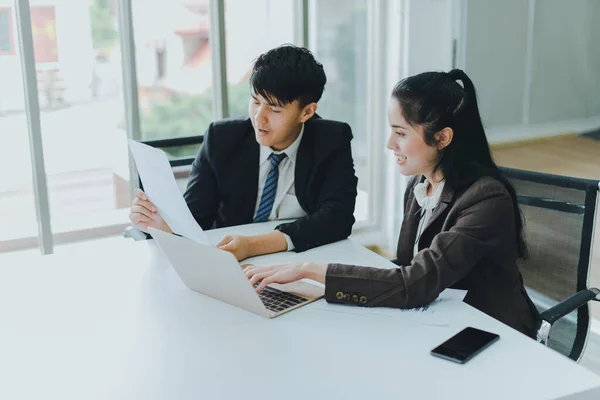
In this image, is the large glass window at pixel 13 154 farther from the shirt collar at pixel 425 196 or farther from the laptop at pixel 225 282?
the shirt collar at pixel 425 196

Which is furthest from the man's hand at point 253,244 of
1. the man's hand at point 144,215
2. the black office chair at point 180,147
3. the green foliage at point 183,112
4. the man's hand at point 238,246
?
the green foliage at point 183,112

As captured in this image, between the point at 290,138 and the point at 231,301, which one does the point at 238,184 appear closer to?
the point at 290,138

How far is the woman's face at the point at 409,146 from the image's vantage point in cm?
165

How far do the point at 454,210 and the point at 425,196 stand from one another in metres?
0.19

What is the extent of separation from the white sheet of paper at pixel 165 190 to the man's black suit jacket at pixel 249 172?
517 mm

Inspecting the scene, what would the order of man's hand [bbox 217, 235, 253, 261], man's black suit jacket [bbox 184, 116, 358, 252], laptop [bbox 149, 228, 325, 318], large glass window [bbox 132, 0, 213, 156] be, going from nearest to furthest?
laptop [bbox 149, 228, 325, 318], man's hand [bbox 217, 235, 253, 261], man's black suit jacket [bbox 184, 116, 358, 252], large glass window [bbox 132, 0, 213, 156]

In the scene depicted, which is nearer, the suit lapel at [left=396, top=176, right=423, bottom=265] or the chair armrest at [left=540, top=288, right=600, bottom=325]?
the chair armrest at [left=540, top=288, right=600, bottom=325]

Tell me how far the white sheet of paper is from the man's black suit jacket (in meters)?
0.52

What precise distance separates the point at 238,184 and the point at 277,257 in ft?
1.29

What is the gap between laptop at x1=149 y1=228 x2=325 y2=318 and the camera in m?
1.33

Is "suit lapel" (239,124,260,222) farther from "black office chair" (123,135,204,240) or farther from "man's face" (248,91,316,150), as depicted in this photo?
"black office chair" (123,135,204,240)

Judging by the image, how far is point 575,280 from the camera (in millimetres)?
1747

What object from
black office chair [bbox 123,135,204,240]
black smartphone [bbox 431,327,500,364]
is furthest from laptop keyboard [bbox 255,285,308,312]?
black office chair [bbox 123,135,204,240]

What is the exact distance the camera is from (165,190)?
150 cm
